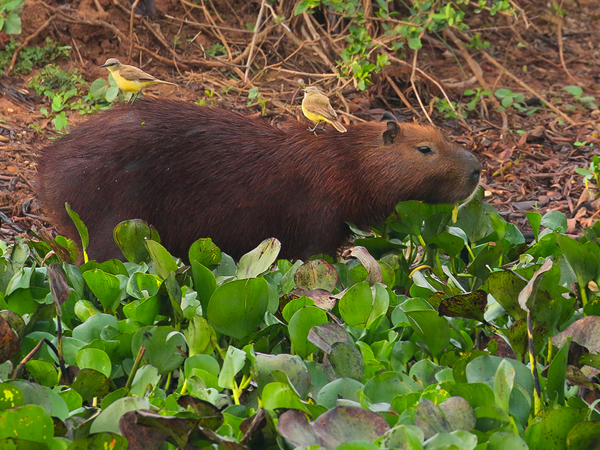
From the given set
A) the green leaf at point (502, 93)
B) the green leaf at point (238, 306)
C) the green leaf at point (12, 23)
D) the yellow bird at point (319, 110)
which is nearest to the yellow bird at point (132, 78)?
the yellow bird at point (319, 110)

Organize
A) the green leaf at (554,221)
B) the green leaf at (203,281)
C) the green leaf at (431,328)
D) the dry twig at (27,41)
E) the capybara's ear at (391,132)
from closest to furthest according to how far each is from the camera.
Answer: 1. the green leaf at (431,328)
2. the green leaf at (203,281)
3. the green leaf at (554,221)
4. the capybara's ear at (391,132)
5. the dry twig at (27,41)

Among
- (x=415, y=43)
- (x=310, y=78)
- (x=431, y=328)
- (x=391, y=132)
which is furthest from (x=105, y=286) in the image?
(x=310, y=78)

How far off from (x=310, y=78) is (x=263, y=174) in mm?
2987

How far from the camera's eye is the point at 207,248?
8.26ft

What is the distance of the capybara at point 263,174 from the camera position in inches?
160

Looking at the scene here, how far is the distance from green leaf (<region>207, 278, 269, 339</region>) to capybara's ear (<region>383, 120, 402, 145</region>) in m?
2.31

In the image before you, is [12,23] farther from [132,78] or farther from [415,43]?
[415,43]

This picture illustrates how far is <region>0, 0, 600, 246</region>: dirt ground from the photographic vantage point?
6020mm

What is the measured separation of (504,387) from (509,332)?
0.32 metres

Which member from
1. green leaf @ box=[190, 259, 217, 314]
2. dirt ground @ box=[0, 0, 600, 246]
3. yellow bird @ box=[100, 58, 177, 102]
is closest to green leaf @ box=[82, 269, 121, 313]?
green leaf @ box=[190, 259, 217, 314]

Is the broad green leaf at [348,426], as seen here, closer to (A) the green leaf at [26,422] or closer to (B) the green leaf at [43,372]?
(A) the green leaf at [26,422]

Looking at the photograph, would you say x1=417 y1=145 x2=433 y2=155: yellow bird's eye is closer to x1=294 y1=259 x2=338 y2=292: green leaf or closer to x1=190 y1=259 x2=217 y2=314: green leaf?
x1=294 y1=259 x2=338 y2=292: green leaf

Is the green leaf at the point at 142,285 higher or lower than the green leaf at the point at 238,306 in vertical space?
lower

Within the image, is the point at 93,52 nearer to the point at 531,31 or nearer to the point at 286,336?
the point at 531,31
